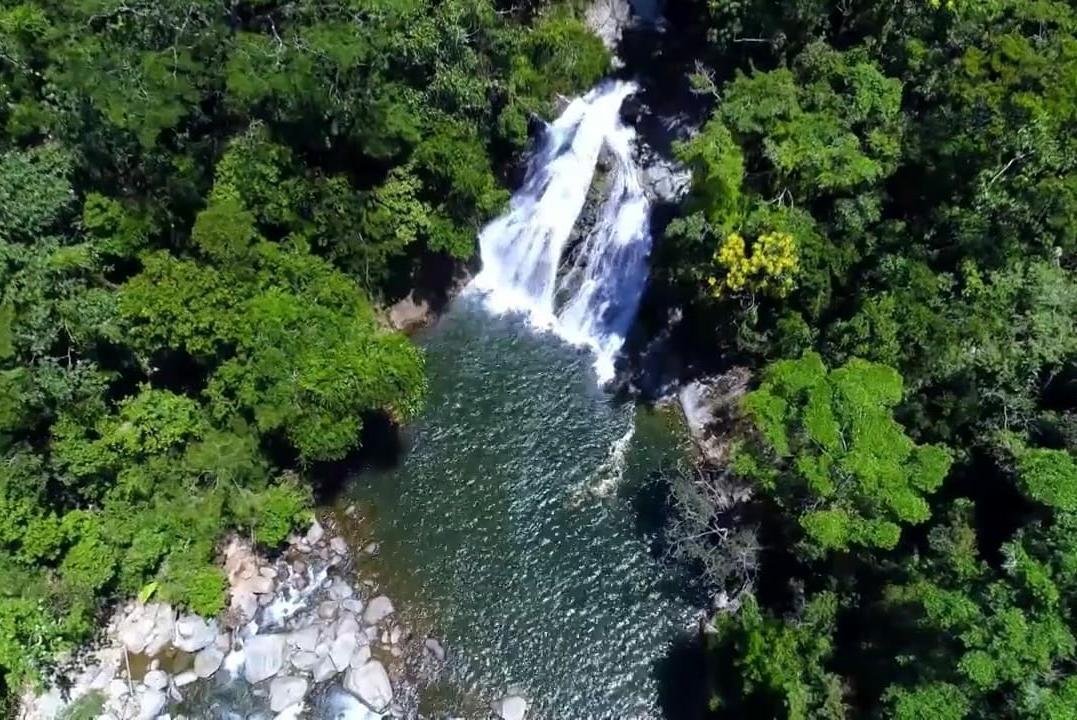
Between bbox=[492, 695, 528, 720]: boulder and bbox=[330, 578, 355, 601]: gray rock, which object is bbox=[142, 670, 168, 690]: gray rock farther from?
bbox=[492, 695, 528, 720]: boulder

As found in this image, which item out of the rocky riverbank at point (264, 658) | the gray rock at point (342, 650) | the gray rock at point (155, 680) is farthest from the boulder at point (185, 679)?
the gray rock at point (342, 650)

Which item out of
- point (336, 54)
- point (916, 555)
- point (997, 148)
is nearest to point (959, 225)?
point (997, 148)

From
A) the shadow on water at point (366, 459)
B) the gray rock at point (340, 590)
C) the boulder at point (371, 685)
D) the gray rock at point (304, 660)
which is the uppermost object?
the shadow on water at point (366, 459)

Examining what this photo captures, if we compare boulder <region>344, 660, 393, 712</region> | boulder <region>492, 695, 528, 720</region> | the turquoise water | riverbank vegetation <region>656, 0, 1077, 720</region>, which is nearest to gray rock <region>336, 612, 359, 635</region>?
boulder <region>344, 660, 393, 712</region>

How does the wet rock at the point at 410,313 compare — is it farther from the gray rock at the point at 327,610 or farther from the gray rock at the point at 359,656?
the gray rock at the point at 359,656

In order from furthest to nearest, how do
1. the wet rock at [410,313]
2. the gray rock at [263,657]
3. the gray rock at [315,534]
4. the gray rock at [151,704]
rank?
the wet rock at [410,313] → the gray rock at [315,534] → the gray rock at [263,657] → the gray rock at [151,704]

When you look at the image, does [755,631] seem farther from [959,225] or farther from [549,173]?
[549,173]
